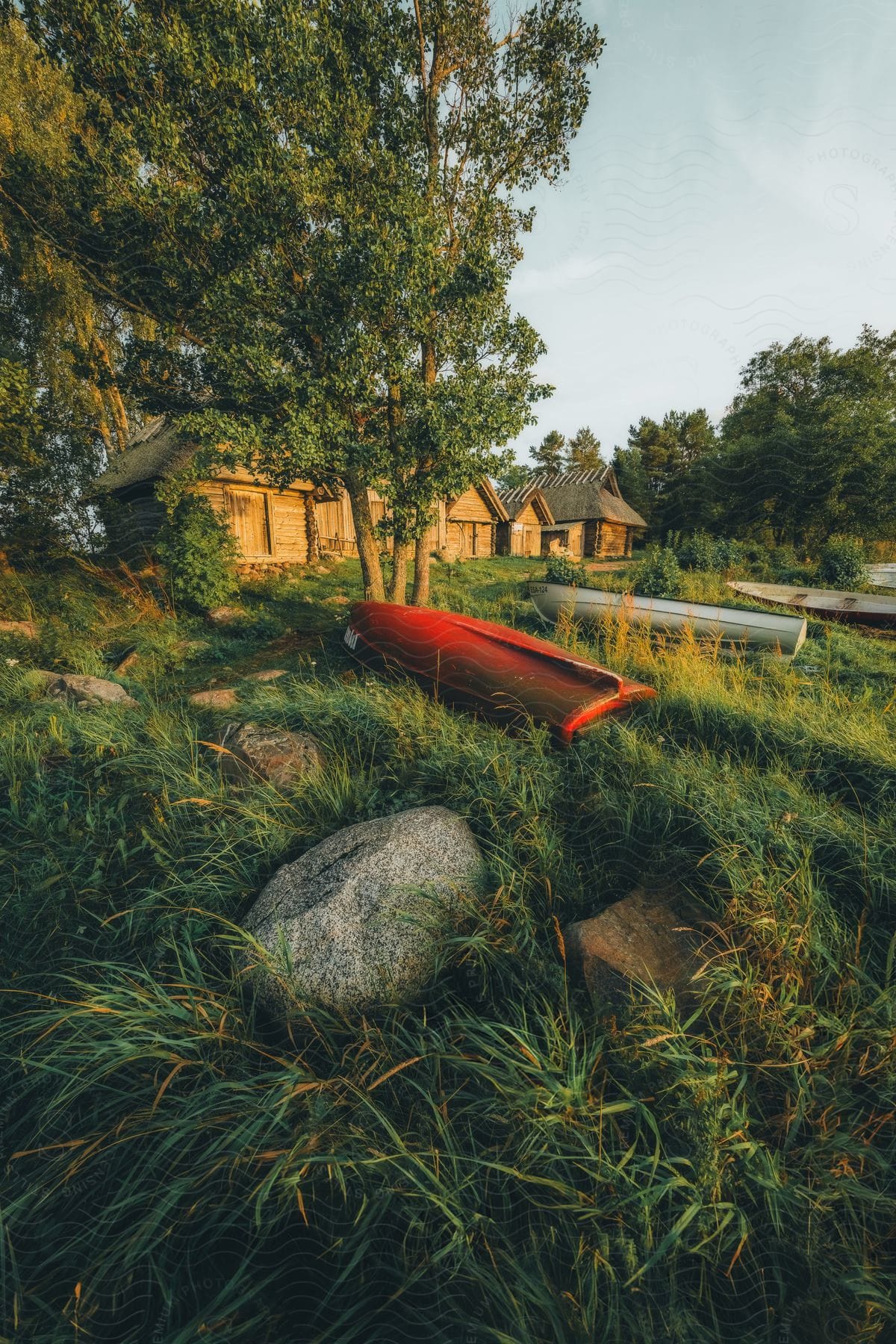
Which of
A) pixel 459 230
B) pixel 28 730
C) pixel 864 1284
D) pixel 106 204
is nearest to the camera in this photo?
pixel 864 1284

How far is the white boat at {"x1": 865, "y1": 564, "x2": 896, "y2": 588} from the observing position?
14320 mm

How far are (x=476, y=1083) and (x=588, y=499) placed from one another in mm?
31778

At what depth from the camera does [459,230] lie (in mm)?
8656

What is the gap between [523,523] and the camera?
28.0m

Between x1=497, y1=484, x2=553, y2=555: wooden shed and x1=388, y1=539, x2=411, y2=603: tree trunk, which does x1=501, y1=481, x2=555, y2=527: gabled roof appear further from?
x1=388, y1=539, x2=411, y2=603: tree trunk

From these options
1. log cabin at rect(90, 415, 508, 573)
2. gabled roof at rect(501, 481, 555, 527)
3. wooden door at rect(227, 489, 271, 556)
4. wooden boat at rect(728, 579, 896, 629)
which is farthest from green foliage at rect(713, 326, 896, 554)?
wooden door at rect(227, 489, 271, 556)

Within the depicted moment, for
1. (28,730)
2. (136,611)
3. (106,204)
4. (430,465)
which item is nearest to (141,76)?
(106,204)

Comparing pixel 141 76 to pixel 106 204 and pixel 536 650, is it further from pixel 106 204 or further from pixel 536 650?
pixel 536 650

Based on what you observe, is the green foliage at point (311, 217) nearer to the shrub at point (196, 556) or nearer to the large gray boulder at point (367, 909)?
the shrub at point (196, 556)

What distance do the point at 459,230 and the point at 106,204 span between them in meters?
5.60

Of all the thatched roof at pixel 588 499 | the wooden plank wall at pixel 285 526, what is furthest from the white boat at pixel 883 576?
the wooden plank wall at pixel 285 526

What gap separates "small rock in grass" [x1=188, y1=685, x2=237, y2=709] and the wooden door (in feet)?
29.4

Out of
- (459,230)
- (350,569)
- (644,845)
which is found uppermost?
(459,230)

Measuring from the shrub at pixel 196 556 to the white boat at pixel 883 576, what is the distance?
17821 millimetres
